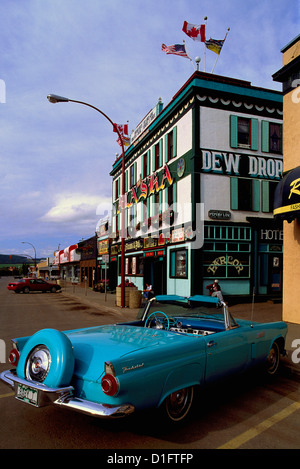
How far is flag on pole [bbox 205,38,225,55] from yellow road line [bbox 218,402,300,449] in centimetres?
1826

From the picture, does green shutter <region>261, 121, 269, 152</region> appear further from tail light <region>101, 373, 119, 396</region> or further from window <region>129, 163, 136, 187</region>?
tail light <region>101, 373, 119, 396</region>

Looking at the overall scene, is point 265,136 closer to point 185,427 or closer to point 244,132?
point 244,132

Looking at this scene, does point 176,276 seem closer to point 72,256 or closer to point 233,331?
point 233,331

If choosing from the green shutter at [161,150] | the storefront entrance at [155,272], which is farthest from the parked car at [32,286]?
the green shutter at [161,150]

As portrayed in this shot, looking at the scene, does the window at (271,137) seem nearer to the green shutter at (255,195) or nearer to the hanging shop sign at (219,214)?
the green shutter at (255,195)

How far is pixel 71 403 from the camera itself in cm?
342

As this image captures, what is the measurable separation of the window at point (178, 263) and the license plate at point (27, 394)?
14.4 metres

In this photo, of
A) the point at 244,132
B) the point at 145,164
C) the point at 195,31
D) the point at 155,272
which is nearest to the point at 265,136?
the point at 244,132

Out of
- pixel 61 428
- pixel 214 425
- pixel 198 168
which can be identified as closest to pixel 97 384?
pixel 61 428

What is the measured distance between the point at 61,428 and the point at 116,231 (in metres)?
28.7

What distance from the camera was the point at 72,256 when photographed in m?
48.6

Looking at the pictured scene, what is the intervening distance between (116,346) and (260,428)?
6.24ft

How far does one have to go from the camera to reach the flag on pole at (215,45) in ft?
61.3

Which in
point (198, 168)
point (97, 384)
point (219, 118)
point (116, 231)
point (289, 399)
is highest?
point (219, 118)
